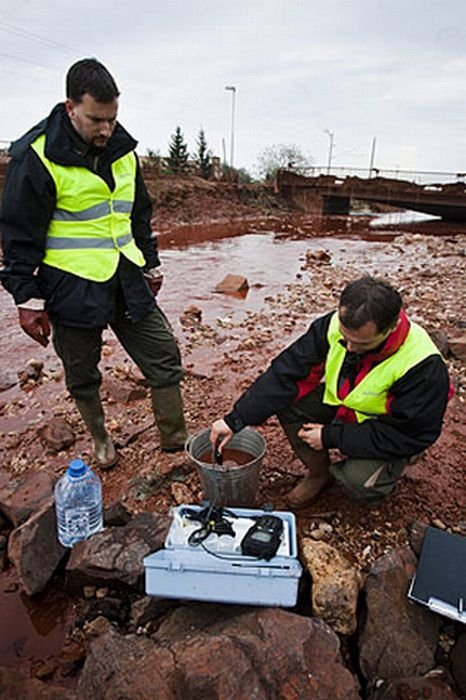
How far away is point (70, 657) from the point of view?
6.32 feet

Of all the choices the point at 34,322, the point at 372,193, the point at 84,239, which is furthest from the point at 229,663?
the point at 372,193

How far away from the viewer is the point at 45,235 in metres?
2.35

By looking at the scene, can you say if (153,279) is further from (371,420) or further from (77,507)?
(371,420)

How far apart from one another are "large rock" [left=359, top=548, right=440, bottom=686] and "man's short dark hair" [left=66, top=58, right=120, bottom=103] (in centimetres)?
234

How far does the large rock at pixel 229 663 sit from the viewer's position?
5.07 ft

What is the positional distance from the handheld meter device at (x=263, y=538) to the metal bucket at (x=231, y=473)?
0.94 ft

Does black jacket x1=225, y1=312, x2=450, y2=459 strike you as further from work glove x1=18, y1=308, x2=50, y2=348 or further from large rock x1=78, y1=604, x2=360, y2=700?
work glove x1=18, y1=308, x2=50, y2=348

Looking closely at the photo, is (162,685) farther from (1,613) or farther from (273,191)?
(273,191)

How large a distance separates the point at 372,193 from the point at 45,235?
24810mm

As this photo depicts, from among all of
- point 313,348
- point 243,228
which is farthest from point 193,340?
point 243,228

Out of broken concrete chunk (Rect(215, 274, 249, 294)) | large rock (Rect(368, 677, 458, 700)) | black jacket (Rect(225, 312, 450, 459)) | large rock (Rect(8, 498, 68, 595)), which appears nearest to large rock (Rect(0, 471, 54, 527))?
large rock (Rect(8, 498, 68, 595))

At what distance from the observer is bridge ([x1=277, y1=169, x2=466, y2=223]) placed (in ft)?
75.0

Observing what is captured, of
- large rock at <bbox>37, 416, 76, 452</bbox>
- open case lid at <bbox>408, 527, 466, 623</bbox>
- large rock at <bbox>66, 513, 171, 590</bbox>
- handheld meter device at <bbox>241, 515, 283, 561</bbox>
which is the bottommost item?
large rock at <bbox>37, 416, 76, 452</bbox>

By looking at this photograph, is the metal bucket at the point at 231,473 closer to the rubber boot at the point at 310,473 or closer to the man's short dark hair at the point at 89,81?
the rubber boot at the point at 310,473
